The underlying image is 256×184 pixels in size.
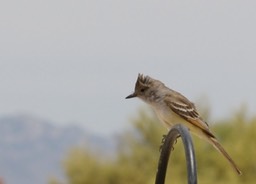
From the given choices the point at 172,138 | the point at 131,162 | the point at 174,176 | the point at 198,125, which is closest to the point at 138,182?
the point at 131,162

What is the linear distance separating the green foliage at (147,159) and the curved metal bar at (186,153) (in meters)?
21.3

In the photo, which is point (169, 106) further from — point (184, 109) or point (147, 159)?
point (147, 159)

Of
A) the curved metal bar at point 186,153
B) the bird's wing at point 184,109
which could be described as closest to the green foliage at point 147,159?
the bird's wing at point 184,109

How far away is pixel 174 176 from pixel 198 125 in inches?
743

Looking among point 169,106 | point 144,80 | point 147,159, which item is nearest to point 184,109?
point 169,106

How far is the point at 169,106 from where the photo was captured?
7.58 metres

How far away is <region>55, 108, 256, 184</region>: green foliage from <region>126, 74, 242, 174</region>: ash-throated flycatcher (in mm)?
18402

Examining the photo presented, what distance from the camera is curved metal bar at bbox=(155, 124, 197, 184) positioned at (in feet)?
13.6

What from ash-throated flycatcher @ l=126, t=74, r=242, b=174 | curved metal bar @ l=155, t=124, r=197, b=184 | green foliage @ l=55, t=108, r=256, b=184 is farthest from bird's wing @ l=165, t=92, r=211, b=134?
green foliage @ l=55, t=108, r=256, b=184

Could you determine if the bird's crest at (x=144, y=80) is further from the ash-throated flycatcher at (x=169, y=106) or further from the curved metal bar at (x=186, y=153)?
the curved metal bar at (x=186, y=153)

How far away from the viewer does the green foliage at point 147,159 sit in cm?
2662

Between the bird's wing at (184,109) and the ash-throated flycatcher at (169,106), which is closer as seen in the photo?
the ash-throated flycatcher at (169,106)

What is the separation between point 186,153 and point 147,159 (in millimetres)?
25211

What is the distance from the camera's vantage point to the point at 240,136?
28422 millimetres
